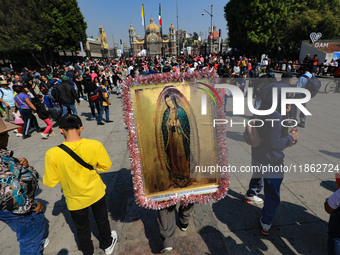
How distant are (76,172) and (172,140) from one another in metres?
1.13

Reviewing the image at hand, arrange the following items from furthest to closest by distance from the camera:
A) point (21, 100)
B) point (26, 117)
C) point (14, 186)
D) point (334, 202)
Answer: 1. point (26, 117)
2. point (21, 100)
3. point (14, 186)
4. point (334, 202)

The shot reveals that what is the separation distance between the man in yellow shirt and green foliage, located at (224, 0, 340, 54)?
29766 mm

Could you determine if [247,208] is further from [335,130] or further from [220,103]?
[335,130]

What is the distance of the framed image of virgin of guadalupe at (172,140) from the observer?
1.93m

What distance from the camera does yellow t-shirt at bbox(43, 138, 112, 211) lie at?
1.96 m

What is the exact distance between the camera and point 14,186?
1.90m

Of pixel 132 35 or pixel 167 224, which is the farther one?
pixel 132 35

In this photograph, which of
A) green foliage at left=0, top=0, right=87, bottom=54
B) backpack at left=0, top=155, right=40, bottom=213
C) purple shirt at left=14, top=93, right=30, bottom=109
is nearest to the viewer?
backpack at left=0, top=155, right=40, bottom=213

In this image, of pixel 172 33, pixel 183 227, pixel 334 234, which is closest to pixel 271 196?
pixel 334 234

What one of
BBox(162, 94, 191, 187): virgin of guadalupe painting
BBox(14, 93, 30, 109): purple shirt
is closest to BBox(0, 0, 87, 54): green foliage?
BBox(14, 93, 30, 109): purple shirt

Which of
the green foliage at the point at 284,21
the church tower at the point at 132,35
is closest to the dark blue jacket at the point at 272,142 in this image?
the green foliage at the point at 284,21

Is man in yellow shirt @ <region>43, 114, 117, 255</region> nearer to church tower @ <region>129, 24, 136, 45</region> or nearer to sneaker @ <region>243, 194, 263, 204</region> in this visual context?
sneaker @ <region>243, 194, 263, 204</region>

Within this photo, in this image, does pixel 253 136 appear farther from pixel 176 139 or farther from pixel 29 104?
pixel 29 104

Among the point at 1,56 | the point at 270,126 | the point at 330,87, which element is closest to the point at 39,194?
the point at 270,126
